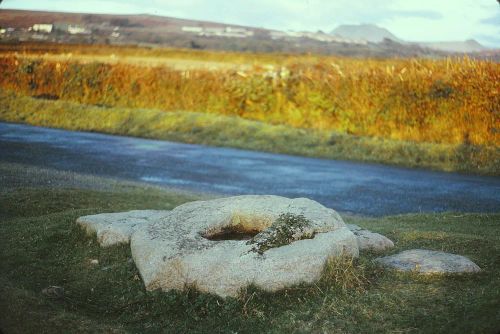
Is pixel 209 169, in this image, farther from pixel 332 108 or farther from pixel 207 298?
pixel 207 298

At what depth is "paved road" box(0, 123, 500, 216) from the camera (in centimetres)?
1159

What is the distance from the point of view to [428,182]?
13484 mm

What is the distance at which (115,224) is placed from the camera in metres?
7.23

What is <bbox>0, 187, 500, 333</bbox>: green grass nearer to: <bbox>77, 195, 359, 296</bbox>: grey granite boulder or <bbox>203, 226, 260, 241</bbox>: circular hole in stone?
<bbox>77, 195, 359, 296</bbox>: grey granite boulder

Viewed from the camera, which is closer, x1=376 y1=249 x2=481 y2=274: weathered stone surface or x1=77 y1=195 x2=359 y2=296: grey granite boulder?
x1=77 y1=195 x2=359 y2=296: grey granite boulder

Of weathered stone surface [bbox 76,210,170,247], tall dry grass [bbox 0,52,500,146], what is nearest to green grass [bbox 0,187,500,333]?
weathered stone surface [bbox 76,210,170,247]

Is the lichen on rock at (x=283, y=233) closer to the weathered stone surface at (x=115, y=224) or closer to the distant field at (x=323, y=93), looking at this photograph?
the weathered stone surface at (x=115, y=224)

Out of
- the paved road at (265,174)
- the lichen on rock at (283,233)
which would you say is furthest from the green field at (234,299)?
the paved road at (265,174)

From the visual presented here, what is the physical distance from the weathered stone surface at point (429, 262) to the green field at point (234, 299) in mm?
100

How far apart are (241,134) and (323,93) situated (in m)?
3.49

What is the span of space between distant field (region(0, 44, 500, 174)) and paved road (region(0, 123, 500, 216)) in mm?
1654

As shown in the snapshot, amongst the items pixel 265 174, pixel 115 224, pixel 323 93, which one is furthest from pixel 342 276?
pixel 323 93

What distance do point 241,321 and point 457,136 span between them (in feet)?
44.7

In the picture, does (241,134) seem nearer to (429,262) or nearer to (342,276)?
(429,262)
